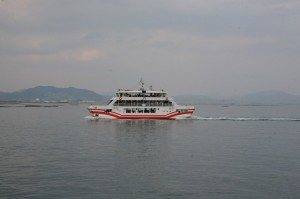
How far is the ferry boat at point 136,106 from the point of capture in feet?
265

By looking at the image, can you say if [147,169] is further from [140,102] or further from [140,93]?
[140,102]

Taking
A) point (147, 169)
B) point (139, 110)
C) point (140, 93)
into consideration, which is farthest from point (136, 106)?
point (147, 169)

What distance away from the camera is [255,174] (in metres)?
27.2

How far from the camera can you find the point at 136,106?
81.8 meters

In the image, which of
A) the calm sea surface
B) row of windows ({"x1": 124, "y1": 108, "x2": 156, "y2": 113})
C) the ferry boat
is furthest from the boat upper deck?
the calm sea surface

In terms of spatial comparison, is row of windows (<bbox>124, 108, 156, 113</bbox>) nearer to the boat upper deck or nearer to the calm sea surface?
the boat upper deck

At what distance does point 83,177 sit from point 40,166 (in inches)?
214

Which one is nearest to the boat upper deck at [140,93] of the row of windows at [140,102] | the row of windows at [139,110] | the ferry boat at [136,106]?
the ferry boat at [136,106]

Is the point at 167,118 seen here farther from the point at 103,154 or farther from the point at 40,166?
the point at 40,166

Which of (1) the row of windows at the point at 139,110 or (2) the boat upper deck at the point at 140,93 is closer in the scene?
(2) the boat upper deck at the point at 140,93

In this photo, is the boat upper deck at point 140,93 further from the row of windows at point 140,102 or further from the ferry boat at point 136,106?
the row of windows at point 140,102

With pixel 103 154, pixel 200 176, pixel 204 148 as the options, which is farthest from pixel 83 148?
pixel 200 176

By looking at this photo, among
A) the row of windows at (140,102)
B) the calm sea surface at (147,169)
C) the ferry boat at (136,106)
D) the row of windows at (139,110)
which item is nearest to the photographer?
the calm sea surface at (147,169)

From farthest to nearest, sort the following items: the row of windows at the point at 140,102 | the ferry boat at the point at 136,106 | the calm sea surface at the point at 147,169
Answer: the row of windows at the point at 140,102, the ferry boat at the point at 136,106, the calm sea surface at the point at 147,169
